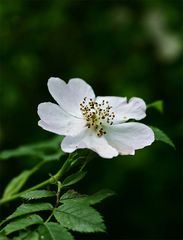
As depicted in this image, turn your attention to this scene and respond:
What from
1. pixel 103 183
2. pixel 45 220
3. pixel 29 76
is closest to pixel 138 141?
pixel 45 220

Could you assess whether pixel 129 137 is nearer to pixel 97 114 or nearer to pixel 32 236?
pixel 97 114

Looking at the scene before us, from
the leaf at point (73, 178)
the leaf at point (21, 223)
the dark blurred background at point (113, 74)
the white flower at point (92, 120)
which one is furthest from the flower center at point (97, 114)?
the dark blurred background at point (113, 74)

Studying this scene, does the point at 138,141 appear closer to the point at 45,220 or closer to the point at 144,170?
the point at 45,220

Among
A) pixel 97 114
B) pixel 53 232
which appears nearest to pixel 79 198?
pixel 53 232

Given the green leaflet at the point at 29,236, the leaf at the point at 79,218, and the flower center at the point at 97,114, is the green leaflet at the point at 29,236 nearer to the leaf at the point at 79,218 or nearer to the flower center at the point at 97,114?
the leaf at the point at 79,218

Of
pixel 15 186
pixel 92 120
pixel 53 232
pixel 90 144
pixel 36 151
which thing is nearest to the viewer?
pixel 53 232

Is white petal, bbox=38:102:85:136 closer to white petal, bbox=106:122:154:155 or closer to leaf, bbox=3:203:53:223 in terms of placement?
white petal, bbox=106:122:154:155
